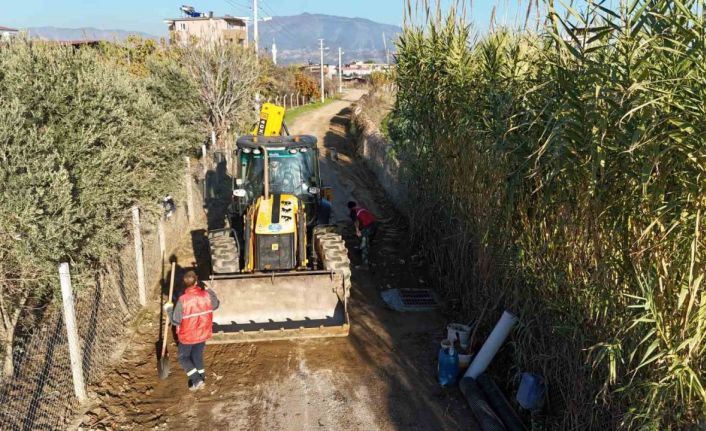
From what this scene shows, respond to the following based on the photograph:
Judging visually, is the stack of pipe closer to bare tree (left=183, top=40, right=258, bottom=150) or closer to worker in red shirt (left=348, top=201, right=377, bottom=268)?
worker in red shirt (left=348, top=201, right=377, bottom=268)

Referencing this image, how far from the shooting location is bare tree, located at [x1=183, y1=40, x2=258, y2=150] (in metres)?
19.7

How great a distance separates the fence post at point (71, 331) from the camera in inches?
216

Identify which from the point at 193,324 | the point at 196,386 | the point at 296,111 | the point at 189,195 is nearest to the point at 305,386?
the point at 196,386

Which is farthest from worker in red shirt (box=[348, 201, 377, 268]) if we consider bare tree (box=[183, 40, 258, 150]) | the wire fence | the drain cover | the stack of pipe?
bare tree (box=[183, 40, 258, 150])

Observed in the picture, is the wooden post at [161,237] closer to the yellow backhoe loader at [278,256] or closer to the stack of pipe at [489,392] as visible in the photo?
the yellow backhoe loader at [278,256]

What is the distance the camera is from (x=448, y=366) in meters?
6.41

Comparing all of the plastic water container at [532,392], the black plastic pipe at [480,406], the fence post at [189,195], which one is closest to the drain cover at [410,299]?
the black plastic pipe at [480,406]

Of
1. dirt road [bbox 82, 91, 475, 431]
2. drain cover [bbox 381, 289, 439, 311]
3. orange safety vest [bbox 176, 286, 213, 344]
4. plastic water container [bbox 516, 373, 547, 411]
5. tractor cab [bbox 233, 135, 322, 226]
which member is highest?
tractor cab [bbox 233, 135, 322, 226]

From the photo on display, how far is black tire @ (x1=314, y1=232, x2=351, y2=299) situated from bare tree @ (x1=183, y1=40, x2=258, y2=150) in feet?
40.4

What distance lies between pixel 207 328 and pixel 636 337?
4.28m

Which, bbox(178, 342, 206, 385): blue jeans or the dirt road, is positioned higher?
bbox(178, 342, 206, 385): blue jeans

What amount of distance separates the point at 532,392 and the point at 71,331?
15.0ft

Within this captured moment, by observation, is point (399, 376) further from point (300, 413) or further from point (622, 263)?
point (622, 263)

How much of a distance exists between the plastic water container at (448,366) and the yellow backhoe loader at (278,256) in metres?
1.30
